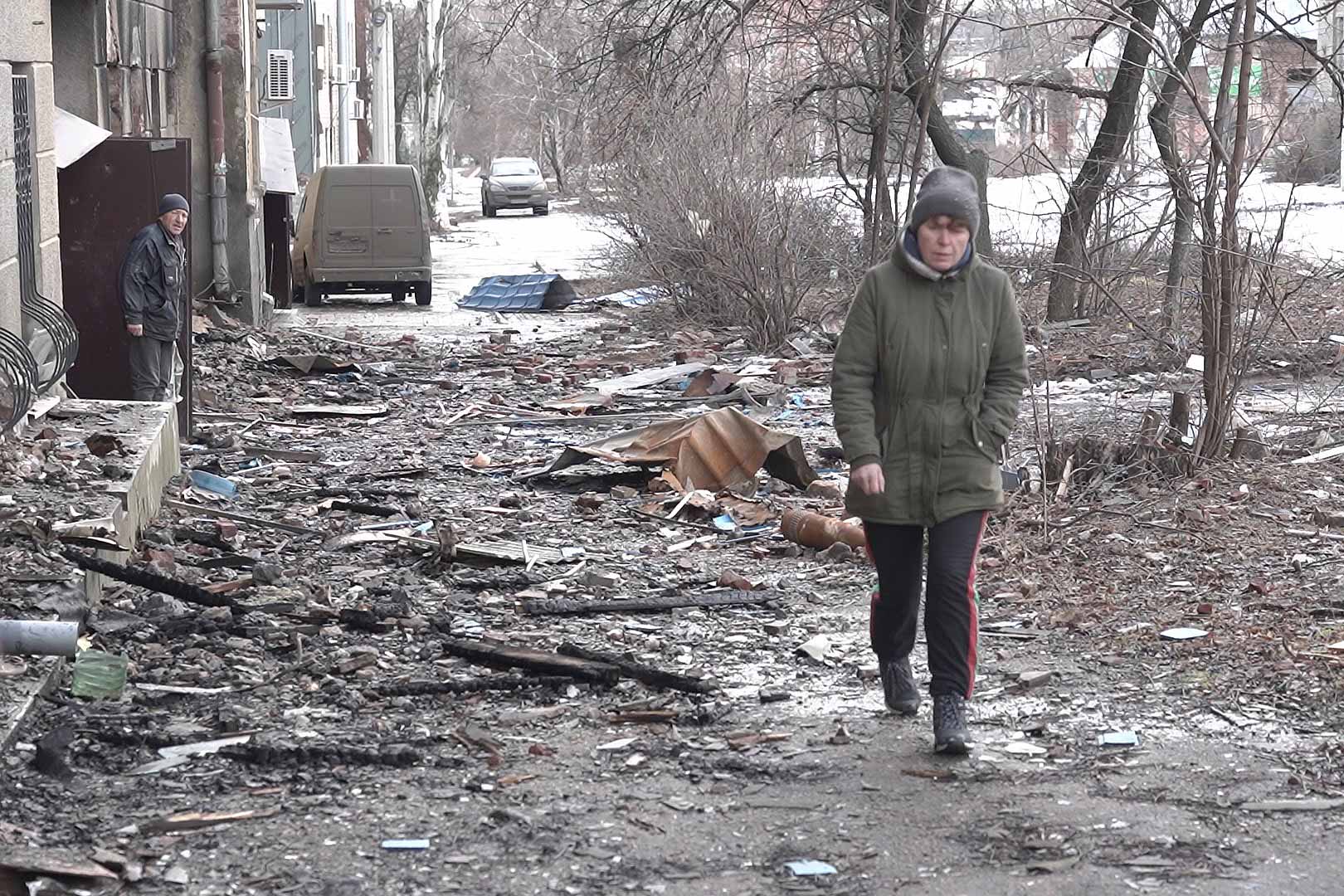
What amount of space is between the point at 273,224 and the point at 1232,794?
23846 mm

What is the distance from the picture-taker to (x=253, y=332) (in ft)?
68.3

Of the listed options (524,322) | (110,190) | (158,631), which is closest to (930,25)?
(524,322)

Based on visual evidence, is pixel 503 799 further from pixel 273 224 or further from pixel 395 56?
pixel 395 56

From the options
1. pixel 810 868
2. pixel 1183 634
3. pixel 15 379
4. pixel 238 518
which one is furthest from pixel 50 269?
pixel 810 868

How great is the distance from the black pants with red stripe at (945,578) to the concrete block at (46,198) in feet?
24.5

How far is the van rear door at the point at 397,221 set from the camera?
25938 mm

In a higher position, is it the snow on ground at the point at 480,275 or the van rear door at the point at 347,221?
the van rear door at the point at 347,221

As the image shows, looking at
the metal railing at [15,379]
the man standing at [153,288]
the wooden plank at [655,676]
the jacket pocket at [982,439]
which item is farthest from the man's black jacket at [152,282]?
the jacket pocket at [982,439]

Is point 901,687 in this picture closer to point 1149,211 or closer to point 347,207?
point 1149,211

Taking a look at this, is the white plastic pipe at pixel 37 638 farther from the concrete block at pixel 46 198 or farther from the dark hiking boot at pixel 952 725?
the concrete block at pixel 46 198

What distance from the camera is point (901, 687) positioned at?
5.59m

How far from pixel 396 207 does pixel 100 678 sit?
68.1 feet

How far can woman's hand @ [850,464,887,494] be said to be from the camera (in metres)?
5.06

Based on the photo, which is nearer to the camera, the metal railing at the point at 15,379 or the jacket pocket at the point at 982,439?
the jacket pocket at the point at 982,439
